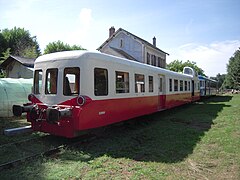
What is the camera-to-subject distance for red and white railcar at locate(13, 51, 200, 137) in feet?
20.8

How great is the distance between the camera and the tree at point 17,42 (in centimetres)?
4406

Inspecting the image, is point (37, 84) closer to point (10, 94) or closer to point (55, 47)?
point (10, 94)

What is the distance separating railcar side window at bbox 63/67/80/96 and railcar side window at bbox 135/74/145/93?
3.02 meters

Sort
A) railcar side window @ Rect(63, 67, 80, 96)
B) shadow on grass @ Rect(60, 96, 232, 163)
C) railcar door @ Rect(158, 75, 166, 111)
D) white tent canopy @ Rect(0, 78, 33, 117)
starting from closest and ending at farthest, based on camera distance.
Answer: shadow on grass @ Rect(60, 96, 232, 163) < railcar side window @ Rect(63, 67, 80, 96) < white tent canopy @ Rect(0, 78, 33, 117) < railcar door @ Rect(158, 75, 166, 111)

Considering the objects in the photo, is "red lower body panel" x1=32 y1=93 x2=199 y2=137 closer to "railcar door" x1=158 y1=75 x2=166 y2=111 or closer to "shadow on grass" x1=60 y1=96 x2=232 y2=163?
"shadow on grass" x1=60 y1=96 x2=232 y2=163

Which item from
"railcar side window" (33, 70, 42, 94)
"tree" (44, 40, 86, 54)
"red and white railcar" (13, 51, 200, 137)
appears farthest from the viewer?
"tree" (44, 40, 86, 54)

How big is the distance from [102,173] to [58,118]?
2.12 meters

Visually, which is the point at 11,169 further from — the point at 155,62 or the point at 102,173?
the point at 155,62

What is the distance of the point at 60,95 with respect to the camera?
6781mm

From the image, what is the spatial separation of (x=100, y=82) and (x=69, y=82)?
3.17 ft

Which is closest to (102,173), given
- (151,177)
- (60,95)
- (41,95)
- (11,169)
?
(151,177)

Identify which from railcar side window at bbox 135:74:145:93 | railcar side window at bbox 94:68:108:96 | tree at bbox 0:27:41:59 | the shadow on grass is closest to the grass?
the shadow on grass

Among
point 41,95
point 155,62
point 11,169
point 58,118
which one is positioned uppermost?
point 155,62

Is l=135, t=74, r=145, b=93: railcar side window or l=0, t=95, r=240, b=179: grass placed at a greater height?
l=135, t=74, r=145, b=93: railcar side window
